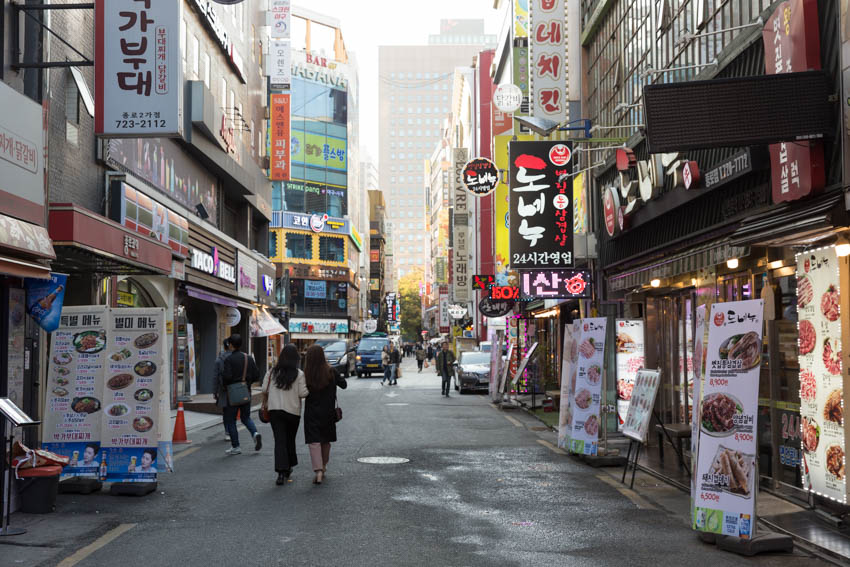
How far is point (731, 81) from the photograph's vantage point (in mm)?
8406

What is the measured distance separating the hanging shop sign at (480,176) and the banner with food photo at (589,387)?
842 inches

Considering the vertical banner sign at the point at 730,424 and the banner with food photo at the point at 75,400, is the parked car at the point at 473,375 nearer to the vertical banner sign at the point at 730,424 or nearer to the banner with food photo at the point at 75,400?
the banner with food photo at the point at 75,400

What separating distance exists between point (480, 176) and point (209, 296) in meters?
12.5

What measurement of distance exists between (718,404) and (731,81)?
10.7ft

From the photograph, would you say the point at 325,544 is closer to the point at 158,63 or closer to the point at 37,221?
the point at 37,221

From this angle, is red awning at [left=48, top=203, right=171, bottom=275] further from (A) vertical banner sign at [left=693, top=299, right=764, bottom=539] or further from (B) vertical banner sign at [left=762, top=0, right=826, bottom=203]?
(B) vertical banner sign at [left=762, top=0, right=826, bottom=203]

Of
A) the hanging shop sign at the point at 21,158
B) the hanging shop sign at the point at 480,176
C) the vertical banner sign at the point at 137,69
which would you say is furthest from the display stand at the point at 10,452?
the hanging shop sign at the point at 480,176

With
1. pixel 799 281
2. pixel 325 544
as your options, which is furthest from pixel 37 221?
pixel 799 281

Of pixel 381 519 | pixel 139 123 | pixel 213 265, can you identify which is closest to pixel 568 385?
pixel 381 519

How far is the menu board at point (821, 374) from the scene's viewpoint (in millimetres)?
8047

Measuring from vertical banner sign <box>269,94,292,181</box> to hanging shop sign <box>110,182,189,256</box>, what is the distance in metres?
15.0

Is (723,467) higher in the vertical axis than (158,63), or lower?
lower

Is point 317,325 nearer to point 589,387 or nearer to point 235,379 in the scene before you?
point 235,379

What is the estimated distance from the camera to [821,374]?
27.5 ft
